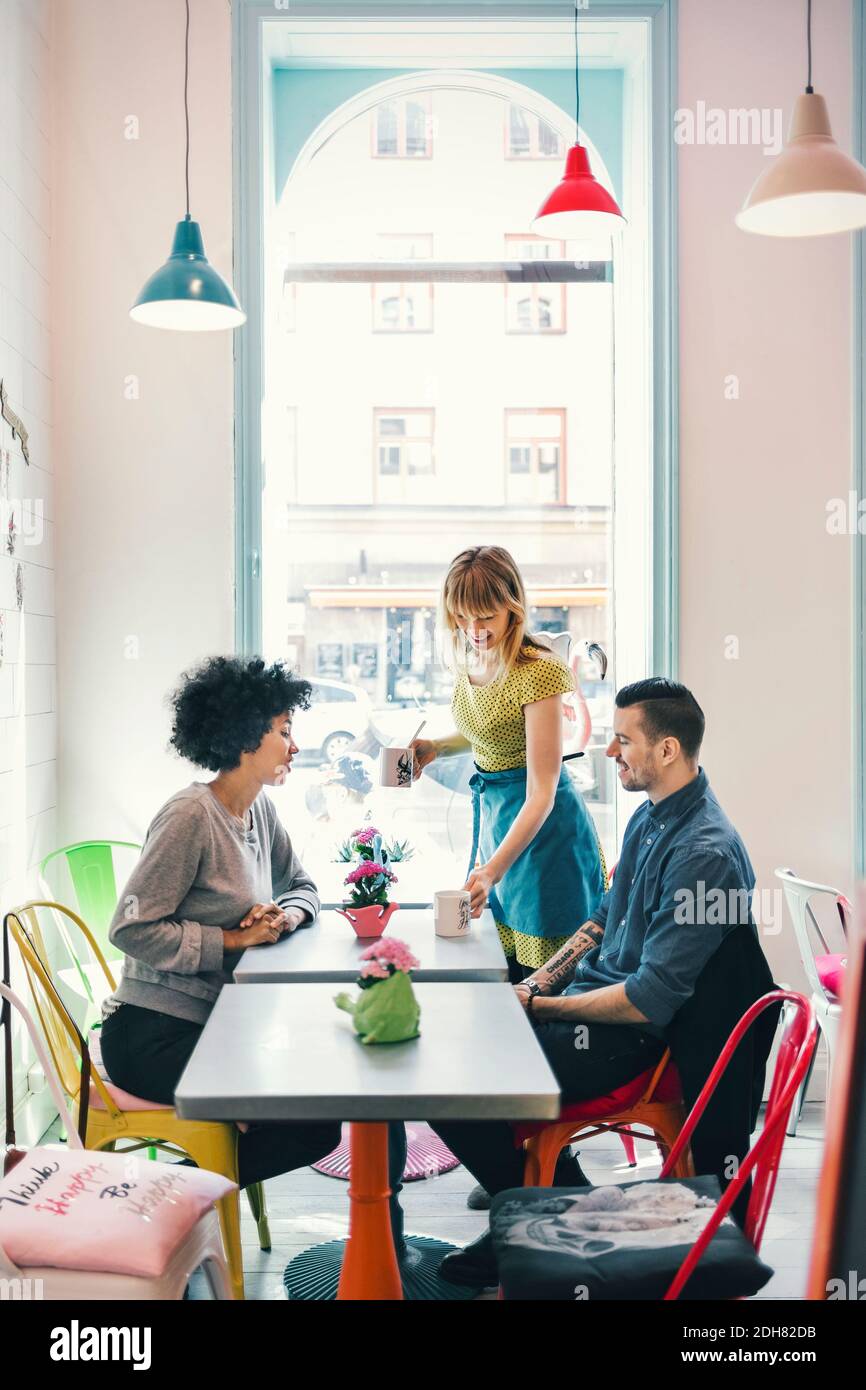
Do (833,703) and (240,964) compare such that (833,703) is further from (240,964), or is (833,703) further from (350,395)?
(240,964)

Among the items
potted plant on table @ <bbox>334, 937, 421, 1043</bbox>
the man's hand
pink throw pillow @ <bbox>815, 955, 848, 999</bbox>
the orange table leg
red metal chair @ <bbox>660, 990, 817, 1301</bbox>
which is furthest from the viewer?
pink throw pillow @ <bbox>815, 955, 848, 999</bbox>

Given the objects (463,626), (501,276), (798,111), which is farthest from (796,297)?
(463,626)

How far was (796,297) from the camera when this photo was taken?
3.78m

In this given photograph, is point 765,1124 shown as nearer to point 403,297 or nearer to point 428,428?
point 428,428

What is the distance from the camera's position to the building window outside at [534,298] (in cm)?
400

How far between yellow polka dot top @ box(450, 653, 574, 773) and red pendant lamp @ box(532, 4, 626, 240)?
1.20 meters

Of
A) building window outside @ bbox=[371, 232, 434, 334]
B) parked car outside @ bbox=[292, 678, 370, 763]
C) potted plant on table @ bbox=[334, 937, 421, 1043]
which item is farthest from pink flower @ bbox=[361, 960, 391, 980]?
building window outside @ bbox=[371, 232, 434, 334]

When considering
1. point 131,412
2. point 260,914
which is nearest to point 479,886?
point 260,914

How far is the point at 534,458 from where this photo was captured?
13.2 feet

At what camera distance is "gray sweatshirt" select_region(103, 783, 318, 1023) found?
2.39m

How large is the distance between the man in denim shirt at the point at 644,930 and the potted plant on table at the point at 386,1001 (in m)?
0.56

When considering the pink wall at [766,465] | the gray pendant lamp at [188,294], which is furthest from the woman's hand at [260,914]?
the pink wall at [766,465]

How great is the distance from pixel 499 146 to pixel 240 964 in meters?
2.94

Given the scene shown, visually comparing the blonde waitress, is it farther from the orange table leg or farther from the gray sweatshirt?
the orange table leg
